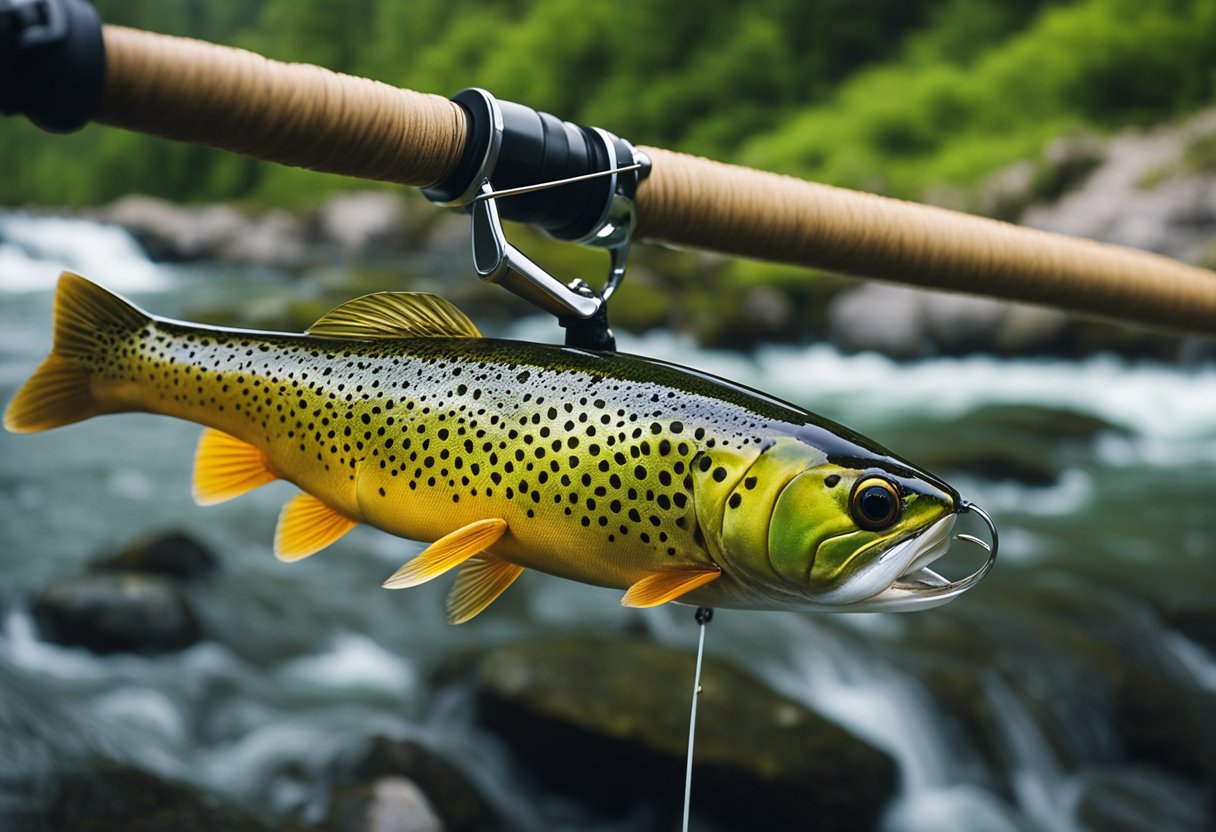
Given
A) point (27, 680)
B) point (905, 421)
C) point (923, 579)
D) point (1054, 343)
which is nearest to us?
point (923, 579)

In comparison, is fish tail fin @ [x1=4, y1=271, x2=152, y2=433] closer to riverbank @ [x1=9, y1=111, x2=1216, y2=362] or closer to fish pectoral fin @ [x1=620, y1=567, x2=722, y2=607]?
fish pectoral fin @ [x1=620, y1=567, x2=722, y2=607]

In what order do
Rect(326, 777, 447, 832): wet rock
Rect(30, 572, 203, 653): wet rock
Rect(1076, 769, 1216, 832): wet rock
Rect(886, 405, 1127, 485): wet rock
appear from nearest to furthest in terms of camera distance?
Rect(326, 777, 447, 832): wet rock, Rect(1076, 769, 1216, 832): wet rock, Rect(30, 572, 203, 653): wet rock, Rect(886, 405, 1127, 485): wet rock

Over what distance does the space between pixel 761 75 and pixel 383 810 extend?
1764cm

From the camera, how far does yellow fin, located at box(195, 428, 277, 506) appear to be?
48 cm

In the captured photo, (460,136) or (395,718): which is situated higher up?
(460,136)

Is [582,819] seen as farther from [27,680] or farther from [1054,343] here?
[1054,343]

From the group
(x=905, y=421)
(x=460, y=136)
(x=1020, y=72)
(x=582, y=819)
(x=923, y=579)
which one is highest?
(x=1020, y=72)

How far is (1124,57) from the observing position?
14336 mm

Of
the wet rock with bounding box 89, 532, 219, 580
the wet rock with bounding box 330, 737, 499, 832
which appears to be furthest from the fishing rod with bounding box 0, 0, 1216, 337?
Answer: the wet rock with bounding box 89, 532, 219, 580

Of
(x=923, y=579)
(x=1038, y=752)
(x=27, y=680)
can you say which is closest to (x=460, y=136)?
(x=923, y=579)

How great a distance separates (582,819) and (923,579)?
2.96 meters

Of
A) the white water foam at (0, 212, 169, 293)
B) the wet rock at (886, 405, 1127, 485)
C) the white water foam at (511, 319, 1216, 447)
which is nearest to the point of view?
the wet rock at (886, 405, 1127, 485)

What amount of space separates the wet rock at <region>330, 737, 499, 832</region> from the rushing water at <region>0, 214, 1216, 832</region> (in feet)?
0.51

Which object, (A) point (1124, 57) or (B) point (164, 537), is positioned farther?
(A) point (1124, 57)
